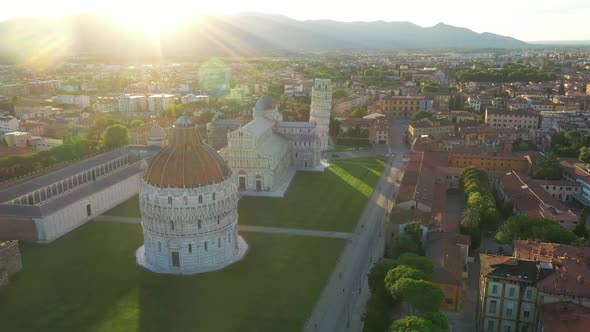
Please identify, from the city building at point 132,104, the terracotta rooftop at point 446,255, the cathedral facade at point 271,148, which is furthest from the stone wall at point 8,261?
the city building at point 132,104

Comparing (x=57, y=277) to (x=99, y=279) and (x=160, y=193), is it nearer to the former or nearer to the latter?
(x=99, y=279)

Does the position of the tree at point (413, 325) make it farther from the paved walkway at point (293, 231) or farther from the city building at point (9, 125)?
the city building at point (9, 125)

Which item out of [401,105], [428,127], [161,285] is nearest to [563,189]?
[428,127]

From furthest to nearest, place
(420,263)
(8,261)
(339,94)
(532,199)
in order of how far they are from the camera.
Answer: (339,94) → (532,199) → (8,261) → (420,263)

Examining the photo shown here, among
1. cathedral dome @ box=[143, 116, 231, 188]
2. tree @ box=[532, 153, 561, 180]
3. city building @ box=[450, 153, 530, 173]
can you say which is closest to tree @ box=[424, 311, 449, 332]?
cathedral dome @ box=[143, 116, 231, 188]

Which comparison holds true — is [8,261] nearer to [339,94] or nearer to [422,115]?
[422,115]

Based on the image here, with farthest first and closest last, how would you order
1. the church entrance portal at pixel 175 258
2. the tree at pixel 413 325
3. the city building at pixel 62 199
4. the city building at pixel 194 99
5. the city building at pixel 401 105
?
the city building at pixel 194 99
the city building at pixel 401 105
the city building at pixel 62 199
the church entrance portal at pixel 175 258
the tree at pixel 413 325

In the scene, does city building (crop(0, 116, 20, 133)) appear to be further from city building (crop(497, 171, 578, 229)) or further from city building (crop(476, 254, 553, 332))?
city building (crop(476, 254, 553, 332))
